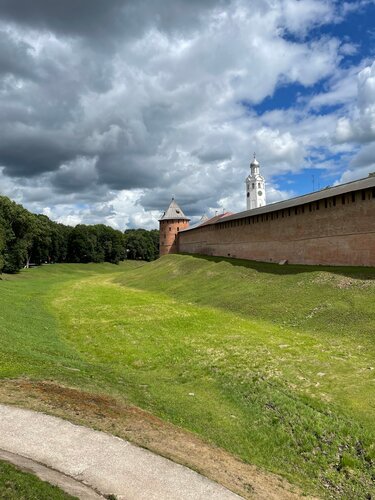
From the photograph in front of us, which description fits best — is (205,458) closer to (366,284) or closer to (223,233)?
(366,284)

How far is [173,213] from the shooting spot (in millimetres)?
62750

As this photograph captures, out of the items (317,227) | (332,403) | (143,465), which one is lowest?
(332,403)

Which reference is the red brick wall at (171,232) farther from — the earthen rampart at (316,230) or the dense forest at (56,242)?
the earthen rampart at (316,230)

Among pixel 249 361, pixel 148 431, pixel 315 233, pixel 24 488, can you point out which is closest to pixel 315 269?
pixel 315 233

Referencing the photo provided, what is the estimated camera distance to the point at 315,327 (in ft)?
52.6

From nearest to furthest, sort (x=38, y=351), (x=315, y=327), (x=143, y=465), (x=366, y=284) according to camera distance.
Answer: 1. (x=143, y=465)
2. (x=38, y=351)
3. (x=315, y=327)
4. (x=366, y=284)

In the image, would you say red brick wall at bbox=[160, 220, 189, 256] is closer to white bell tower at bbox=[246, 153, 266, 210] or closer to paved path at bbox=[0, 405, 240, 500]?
white bell tower at bbox=[246, 153, 266, 210]

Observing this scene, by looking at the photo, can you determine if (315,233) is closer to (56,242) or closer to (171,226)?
(171,226)

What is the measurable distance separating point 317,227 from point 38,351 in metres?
19.5

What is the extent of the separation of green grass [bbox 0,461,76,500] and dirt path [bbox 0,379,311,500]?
1.89 m

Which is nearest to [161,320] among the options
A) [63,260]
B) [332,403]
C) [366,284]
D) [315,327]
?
[315,327]

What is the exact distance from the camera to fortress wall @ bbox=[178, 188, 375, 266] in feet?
73.2

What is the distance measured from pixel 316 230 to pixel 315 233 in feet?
0.69

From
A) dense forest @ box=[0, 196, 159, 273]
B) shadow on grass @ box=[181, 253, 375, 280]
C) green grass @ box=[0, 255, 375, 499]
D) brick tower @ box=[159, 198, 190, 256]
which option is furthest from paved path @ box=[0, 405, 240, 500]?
brick tower @ box=[159, 198, 190, 256]
